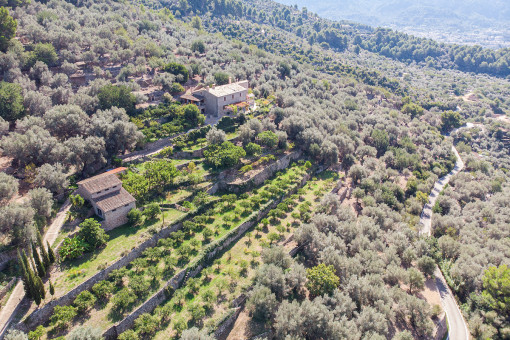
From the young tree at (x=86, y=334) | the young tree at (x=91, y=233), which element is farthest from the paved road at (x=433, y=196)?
the young tree at (x=91, y=233)

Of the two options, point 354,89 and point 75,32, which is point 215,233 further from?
point 354,89

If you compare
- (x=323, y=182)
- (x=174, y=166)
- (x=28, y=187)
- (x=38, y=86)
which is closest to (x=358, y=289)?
(x=323, y=182)

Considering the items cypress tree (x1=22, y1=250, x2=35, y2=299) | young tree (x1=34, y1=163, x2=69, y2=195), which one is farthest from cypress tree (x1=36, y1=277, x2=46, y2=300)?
young tree (x1=34, y1=163, x2=69, y2=195)

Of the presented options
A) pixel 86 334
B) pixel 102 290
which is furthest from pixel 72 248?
pixel 86 334

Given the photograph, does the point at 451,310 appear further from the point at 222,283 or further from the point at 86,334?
the point at 86,334

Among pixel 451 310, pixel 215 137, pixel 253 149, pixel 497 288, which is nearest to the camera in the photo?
pixel 497 288

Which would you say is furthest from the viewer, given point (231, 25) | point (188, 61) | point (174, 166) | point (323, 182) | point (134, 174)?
point (231, 25)
